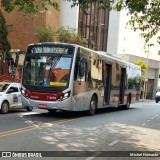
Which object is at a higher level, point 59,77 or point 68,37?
point 68,37

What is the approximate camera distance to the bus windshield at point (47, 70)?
16.5m

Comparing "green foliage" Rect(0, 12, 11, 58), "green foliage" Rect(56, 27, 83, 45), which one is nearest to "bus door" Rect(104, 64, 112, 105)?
"green foliage" Rect(0, 12, 11, 58)

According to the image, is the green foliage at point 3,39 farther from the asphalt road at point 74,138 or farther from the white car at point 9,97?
the asphalt road at point 74,138

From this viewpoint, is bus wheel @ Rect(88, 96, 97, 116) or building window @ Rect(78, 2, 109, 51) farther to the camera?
building window @ Rect(78, 2, 109, 51)

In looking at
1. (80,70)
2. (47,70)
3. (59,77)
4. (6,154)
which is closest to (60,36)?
(80,70)

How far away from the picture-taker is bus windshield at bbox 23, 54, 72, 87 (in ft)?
54.2

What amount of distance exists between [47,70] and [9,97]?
314 centimetres

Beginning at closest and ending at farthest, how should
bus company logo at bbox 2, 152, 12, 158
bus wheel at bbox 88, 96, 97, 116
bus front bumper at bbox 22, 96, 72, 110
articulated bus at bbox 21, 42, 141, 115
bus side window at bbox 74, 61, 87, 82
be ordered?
bus company logo at bbox 2, 152, 12, 158, bus front bumper at bbox 22, 96, 72, 110, articulated bus at bbox 21, 42, 141, 115, bus side window at bbox 74, 61, 87, 82, bus wheel at bbox 88, 96, 97, 116

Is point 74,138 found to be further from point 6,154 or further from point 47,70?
point 47,70

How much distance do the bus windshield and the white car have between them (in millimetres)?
1847

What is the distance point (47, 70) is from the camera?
54.9 feet

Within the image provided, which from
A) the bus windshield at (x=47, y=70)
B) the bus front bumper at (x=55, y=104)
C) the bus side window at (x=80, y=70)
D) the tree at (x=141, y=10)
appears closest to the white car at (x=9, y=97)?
the bus windshield at (x=47, y=70)

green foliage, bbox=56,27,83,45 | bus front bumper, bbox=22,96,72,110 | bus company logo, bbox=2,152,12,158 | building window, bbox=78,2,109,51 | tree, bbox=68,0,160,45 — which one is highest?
building window, bbox=78,2,109,51

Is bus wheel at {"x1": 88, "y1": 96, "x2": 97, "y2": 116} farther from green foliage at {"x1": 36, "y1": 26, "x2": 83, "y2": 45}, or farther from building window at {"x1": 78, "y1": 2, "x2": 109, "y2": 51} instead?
building window at {"x1": 78, "y1": 2, "x2": 109, "y2": 51}
